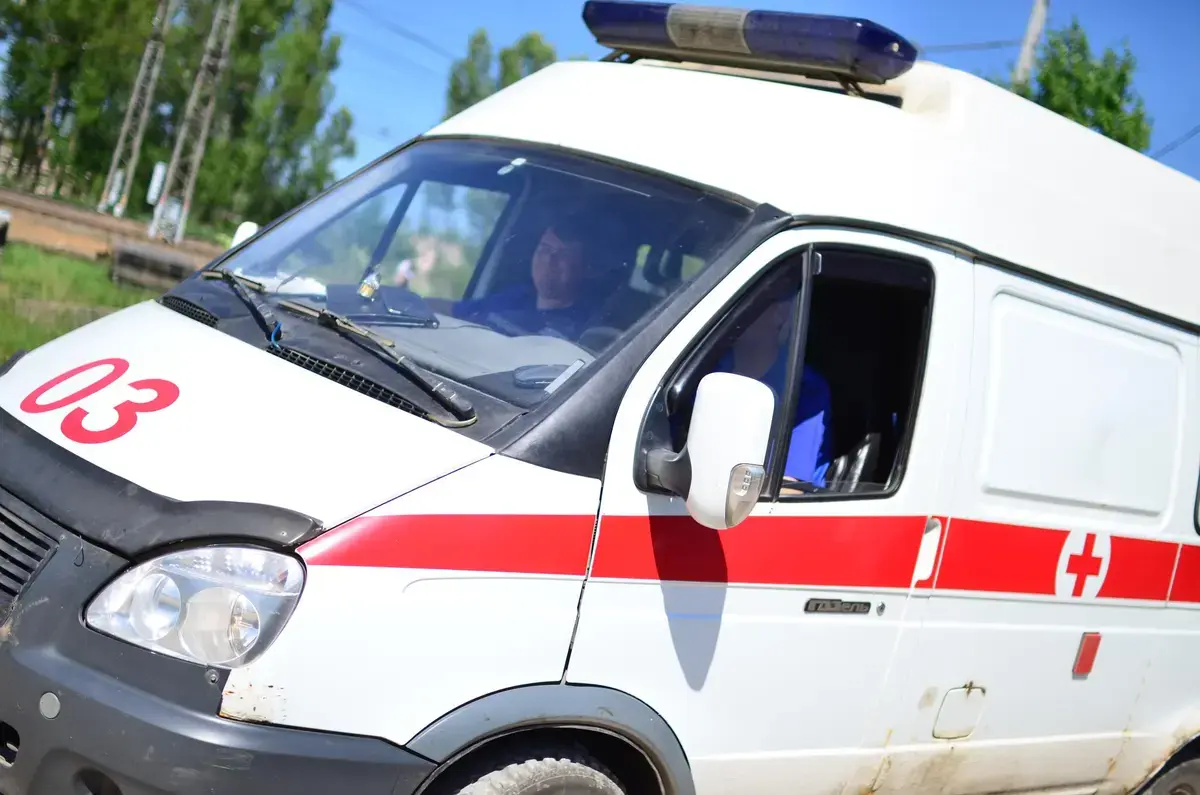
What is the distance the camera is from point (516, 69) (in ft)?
222

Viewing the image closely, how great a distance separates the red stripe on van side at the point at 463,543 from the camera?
2.87m

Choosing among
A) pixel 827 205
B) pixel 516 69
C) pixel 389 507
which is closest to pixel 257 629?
pixel 389 507

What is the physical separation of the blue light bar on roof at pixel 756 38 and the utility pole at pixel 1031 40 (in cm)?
1229

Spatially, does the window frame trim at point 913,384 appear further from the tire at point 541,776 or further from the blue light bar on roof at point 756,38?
the tire at point 541,776

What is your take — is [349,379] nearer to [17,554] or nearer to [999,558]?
[17,554]

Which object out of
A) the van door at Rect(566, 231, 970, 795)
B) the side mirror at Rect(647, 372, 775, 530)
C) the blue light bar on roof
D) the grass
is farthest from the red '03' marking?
the grass

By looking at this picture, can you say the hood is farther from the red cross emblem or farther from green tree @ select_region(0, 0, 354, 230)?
green tree @ select_region(0, 0, 354, 230)

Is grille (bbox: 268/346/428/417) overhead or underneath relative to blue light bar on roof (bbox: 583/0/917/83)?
underneath

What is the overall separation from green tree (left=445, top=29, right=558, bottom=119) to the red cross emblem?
64.7 m

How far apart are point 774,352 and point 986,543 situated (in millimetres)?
1064

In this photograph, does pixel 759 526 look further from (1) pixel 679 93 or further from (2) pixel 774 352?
(1) pixel 679 93

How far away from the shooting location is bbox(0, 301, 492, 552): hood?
2955mm

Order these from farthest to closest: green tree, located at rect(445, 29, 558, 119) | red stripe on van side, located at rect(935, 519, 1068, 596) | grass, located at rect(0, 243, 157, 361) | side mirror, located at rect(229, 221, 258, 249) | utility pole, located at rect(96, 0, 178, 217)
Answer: green tree, located at rect(445, 29, 558, 119)
utility pole, located at rect(96, 0, 178, 217)
grass, located at rect(0, 243, 157, 361)
side mirror, located at rect(229, 221, 258, 249)
red stripe on van side, located at rect(935, 519, 1068, 596)

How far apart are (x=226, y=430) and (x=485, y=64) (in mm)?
67504
